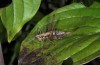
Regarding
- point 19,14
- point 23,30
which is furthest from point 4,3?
point 19,14

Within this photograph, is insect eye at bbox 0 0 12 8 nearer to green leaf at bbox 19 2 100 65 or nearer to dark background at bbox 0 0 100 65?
dark background at bbox 0 0 100 65

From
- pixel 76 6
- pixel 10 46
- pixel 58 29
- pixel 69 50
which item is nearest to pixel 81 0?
pixel 76 6

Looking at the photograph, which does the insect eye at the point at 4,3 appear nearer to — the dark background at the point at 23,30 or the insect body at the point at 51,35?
the dark background at the point at 23,30

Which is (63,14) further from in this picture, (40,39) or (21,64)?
(21,64)

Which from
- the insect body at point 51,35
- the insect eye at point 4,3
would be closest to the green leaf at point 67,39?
the insect body at point 51,35

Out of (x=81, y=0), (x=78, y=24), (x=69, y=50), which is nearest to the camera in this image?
(x=69, y=50)

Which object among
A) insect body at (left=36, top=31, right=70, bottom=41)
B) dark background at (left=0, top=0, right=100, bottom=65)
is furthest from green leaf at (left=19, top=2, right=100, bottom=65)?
dark background at (left=0, top=0, right=100, bottom=65)
